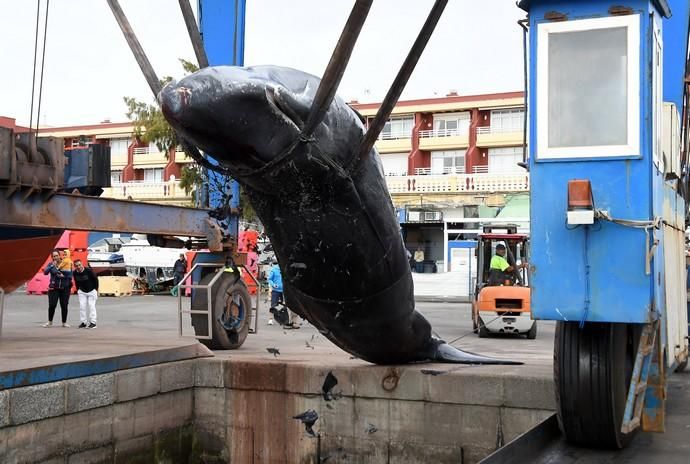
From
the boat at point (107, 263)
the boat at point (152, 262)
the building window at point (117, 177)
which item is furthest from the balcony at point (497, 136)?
the building window at point (117, 177)

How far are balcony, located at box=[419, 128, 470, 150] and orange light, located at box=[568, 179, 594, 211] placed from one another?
30798 millimetres

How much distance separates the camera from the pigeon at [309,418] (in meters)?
7.65

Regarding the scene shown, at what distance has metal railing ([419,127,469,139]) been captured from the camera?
34906mm

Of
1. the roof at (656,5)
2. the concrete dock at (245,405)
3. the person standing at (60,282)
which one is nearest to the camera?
the roof at (656,5)

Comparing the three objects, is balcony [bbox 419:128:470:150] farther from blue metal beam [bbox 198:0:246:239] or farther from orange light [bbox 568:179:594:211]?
orange light [bbox 568:179:594:211]

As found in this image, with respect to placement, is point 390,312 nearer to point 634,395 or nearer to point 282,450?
point 634,395

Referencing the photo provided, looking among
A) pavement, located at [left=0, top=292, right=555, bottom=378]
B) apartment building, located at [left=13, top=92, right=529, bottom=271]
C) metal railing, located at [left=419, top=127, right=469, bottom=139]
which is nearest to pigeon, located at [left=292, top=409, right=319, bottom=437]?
pavement, located at [left=0, top=292, right=555, bottom=378]

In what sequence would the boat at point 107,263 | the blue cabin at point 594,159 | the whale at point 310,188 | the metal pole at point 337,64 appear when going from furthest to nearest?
the boat at point 107,263 → the blue cabin at point 594,159 → the whale at point 310,188 → the metal pole at point 337,64

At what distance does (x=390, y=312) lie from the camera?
17.9 feet

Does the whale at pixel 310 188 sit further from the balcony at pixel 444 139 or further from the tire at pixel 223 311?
the balcony at pixel 444 139

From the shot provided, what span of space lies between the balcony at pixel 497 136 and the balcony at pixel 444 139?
26.4 inches

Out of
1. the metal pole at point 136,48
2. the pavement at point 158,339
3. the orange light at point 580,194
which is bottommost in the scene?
the pavement at point 158,339

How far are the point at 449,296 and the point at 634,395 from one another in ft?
71.6

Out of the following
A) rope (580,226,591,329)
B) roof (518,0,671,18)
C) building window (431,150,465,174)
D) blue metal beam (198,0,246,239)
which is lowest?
rope (580,226,591,329)
